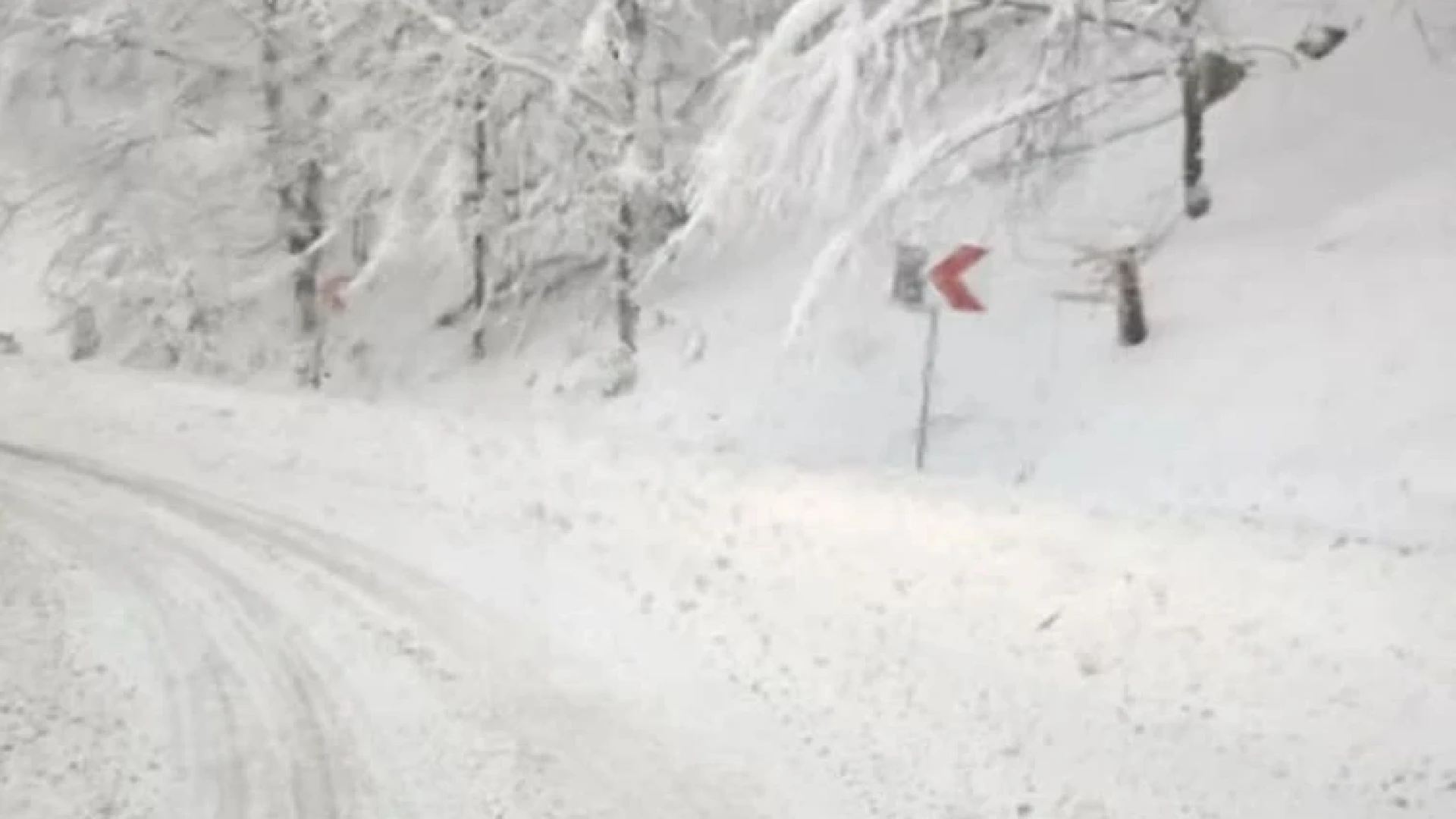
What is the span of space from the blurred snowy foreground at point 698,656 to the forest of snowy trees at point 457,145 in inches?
189

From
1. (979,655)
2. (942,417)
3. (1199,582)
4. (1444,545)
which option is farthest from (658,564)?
(942,417)

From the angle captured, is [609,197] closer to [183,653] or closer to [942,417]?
[942,417]

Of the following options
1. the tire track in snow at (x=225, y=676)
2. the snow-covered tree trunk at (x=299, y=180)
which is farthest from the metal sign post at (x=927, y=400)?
the snow-covered tree trunk at (x=299, y=180)

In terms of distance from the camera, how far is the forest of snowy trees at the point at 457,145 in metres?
16.7

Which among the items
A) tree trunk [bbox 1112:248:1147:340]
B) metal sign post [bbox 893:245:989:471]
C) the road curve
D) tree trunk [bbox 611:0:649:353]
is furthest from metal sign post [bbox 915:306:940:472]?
the road curve

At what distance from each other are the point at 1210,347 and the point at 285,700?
1075 centimetres

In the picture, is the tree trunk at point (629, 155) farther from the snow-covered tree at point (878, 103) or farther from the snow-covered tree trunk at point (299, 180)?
the snow-covered tree trunk at point (299, 180)

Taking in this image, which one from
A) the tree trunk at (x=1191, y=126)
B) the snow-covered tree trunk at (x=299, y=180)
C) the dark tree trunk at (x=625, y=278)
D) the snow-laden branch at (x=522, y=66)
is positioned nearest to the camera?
the tree trunk at (x=1191, y=126)

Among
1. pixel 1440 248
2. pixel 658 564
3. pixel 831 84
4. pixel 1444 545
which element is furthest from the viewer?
pixel 1440 248

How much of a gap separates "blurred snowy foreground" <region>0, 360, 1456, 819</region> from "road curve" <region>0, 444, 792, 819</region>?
0.08 feet

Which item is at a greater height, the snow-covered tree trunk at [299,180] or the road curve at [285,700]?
the snow-covered tree trunk at [299,180]

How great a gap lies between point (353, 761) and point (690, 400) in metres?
14.6

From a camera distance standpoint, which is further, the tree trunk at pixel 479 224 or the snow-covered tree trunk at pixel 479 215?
the tree trunk at pixel 479 224

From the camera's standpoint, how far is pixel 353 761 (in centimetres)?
718
